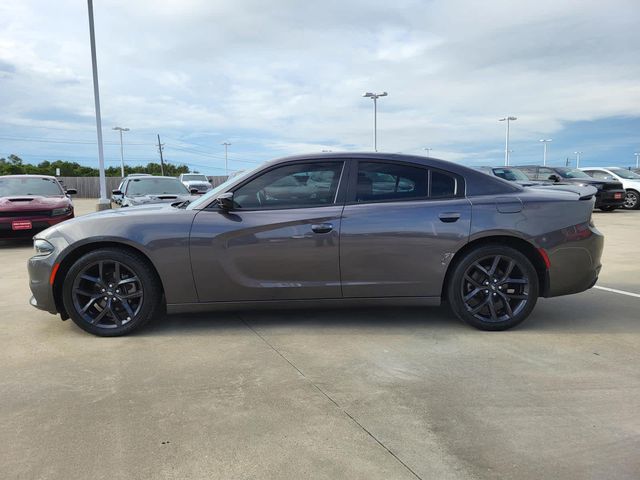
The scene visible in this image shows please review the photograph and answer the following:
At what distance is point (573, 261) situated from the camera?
13.5ft

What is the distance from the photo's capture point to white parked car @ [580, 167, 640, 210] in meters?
17.9

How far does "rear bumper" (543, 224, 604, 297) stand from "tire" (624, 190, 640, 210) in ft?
53.7

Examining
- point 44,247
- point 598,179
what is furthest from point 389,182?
point 598,179

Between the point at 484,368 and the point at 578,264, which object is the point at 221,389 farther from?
the point at 578,264

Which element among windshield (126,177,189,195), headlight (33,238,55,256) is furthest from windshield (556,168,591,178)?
headlight (33,238,55,256)

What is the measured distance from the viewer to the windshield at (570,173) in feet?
57.6

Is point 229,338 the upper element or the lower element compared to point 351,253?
lower

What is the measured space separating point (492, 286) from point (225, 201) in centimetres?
234

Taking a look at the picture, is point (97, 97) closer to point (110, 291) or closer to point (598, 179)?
point (110, 291)

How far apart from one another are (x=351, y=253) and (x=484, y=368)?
1.33m

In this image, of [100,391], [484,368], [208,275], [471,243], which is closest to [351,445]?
[484,368]

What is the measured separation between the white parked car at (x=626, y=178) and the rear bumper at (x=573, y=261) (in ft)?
52.1

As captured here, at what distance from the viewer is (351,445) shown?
2.39 meters

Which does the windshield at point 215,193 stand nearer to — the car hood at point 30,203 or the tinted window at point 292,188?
the tinted window at point 292,188
